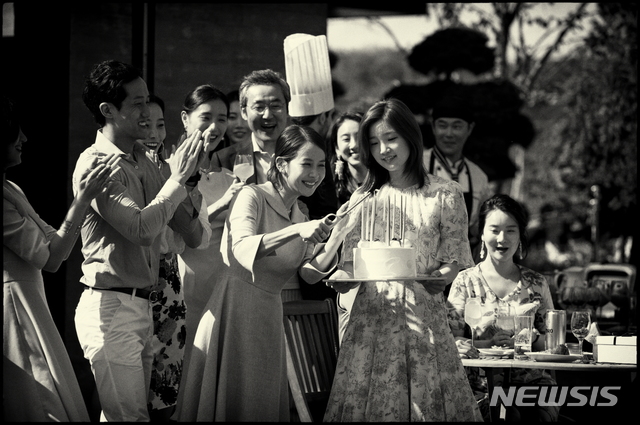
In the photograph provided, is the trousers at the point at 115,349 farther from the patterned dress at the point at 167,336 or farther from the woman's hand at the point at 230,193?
the woman's hand at the point at 230,193

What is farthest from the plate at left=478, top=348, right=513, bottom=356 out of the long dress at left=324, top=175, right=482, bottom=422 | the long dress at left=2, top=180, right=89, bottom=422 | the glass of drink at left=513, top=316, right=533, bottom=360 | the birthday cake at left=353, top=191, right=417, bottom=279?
the long dress at left=2, top=180, right=89, bottom=422

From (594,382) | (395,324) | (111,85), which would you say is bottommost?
(594,382)

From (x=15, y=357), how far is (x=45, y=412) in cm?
23

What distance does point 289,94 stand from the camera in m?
5.09

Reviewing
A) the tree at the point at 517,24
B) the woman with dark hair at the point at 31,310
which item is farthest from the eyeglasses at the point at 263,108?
the tree at the point at 517,24

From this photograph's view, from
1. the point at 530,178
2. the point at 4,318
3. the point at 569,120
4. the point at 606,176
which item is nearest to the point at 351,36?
the point at 530,178

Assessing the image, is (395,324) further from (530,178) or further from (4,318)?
(530,178)

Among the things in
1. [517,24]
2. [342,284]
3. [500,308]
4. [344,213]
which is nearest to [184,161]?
[344,213]

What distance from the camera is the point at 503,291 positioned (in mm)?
4762

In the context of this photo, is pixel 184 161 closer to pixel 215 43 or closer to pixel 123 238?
pixel 123 238

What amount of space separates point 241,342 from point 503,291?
161cm

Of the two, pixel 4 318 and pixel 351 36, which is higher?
pixel 351 36

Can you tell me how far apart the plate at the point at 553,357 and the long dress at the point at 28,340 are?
1909 millimetres

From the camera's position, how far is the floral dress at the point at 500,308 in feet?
14.8
